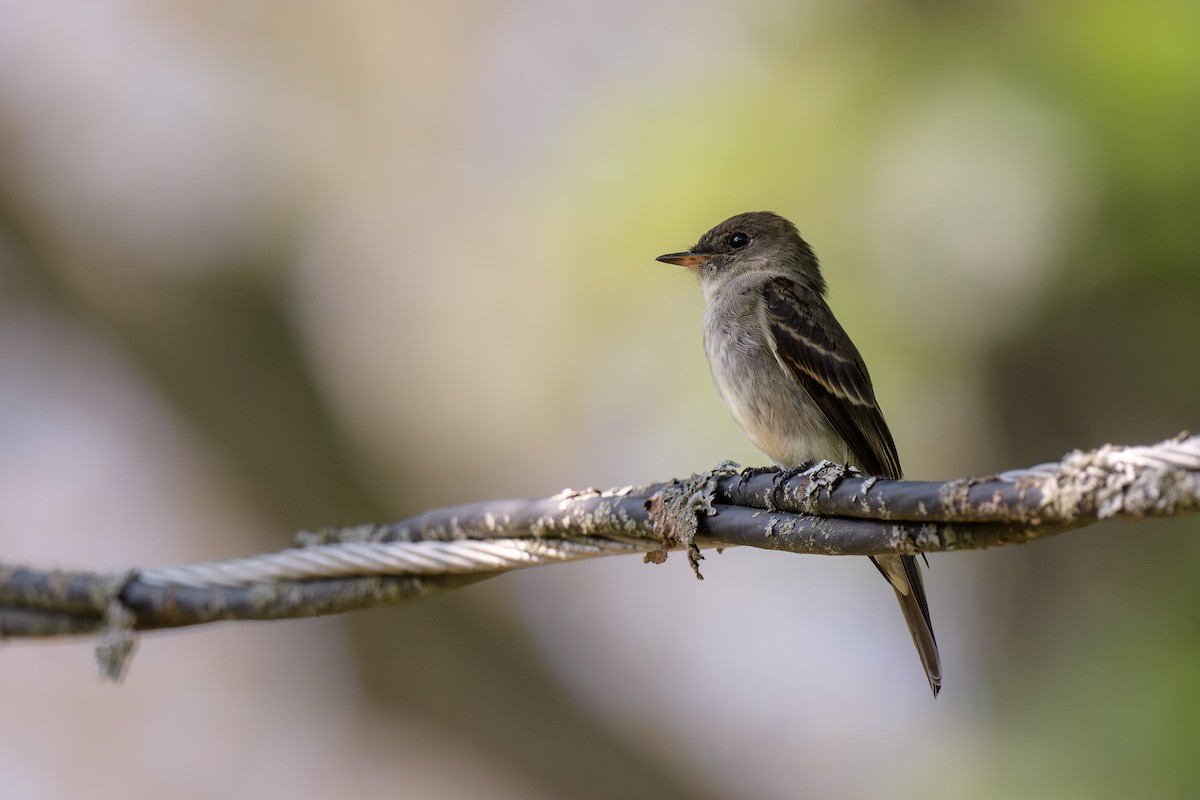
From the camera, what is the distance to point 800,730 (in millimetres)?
7047

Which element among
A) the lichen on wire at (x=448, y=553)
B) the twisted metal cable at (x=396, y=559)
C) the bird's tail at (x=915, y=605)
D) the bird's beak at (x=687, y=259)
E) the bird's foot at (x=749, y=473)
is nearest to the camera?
the lichen on wire at (x=448, y=553)

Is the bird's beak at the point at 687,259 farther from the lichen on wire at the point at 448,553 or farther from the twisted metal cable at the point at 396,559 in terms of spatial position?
the twisted metal cable at the point at 396,559

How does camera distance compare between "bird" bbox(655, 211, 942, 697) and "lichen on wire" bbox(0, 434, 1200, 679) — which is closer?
"lichen on wire" bbox(0, 434, 1200, 679)

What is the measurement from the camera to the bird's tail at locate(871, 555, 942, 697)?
117 inches

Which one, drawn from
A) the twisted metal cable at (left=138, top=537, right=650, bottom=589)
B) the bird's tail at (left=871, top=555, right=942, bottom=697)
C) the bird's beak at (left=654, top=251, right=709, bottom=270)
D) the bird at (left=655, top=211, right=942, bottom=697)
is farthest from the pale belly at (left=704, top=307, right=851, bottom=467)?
the twisted metal cable at (left=138, top=537, right=650, bottom=589)

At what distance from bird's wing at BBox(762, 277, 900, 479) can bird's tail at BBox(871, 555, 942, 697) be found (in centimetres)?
52

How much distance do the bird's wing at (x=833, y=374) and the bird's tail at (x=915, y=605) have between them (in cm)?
52

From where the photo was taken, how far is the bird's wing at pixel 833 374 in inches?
143

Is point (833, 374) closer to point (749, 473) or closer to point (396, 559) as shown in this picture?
point (749, 473)

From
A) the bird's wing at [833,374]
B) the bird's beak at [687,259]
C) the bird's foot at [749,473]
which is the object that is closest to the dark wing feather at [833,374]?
the bird's wing at [833,374]

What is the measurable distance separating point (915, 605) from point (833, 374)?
0.86 metres

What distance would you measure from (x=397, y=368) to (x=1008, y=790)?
14.1 feet

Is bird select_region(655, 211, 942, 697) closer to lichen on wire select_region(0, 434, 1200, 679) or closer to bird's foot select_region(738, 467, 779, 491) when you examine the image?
bird's foot select_region(738, 467, 779, 491)

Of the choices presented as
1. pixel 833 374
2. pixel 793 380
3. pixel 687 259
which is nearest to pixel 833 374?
pixel 833 374
